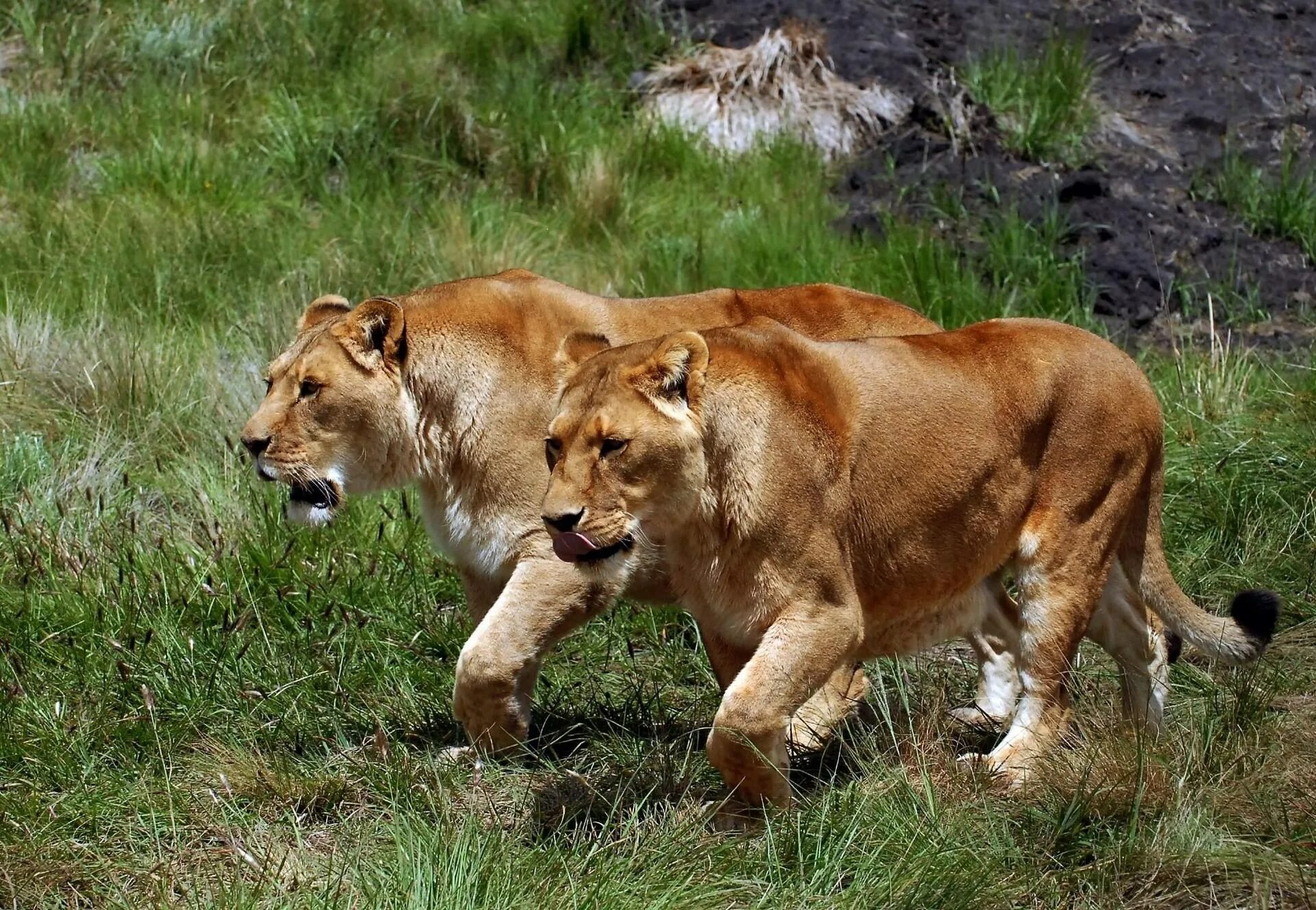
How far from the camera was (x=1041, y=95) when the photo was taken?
9547mm

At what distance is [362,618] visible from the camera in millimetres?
5488

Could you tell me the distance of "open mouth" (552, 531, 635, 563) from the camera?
4082 millimetres

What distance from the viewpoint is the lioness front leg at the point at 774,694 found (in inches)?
163

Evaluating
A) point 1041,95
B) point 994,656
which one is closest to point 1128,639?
point 994,656

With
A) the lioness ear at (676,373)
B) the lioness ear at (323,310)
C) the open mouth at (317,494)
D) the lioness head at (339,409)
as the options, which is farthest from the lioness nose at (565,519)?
the lioness ear at (323,310)

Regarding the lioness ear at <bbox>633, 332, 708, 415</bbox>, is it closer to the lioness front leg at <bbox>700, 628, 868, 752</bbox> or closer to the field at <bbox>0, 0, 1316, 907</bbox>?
the lioness front leg at <bbox>700, 628, 868, 752</bbox>

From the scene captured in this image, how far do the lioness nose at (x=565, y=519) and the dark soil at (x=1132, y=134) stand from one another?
495 centimetres

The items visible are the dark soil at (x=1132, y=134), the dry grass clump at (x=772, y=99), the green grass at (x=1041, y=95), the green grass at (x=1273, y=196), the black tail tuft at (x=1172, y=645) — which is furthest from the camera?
the dry grass clump at (x=772, y=99)

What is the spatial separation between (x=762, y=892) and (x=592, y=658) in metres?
1.80

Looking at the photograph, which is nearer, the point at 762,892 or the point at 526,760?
the point at 762,892

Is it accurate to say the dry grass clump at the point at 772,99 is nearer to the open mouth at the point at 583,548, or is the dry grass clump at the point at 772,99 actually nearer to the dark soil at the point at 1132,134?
the dark soil at the point at 1132,134

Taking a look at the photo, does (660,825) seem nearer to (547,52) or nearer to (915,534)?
(915,534)

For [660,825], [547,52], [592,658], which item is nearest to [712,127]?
[547,52]

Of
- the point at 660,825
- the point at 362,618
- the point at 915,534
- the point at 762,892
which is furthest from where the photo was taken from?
the point at 362,618
